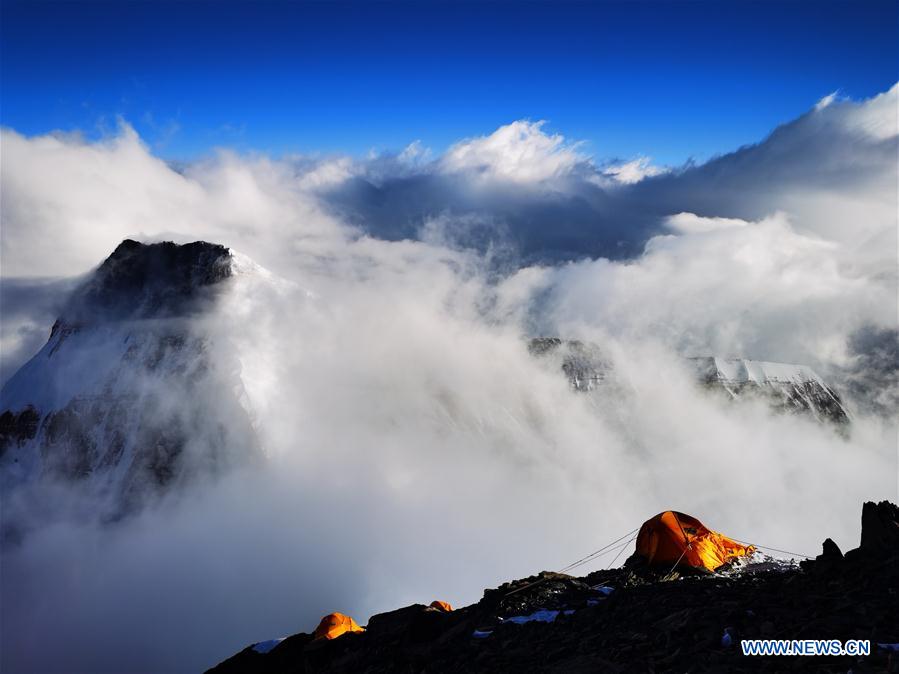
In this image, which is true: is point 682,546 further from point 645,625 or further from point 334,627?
point 334,627

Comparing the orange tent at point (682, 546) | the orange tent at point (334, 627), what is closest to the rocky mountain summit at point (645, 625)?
the orange tent at point (334, 627)

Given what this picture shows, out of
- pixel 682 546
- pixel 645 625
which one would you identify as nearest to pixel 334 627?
pixel 645 625

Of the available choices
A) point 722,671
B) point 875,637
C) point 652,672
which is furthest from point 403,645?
point 875,637

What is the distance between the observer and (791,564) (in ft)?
106

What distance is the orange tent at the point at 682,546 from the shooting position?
33.2 metres

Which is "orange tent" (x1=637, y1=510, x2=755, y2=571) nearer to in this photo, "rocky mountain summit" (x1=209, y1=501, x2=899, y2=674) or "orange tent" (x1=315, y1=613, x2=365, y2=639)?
"rocky mountain summit" (x1=209, y1=501, x2=899, y2=674)

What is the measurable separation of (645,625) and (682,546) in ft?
48.9

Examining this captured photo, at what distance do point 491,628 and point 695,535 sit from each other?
1825 cm

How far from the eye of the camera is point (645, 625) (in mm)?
20688

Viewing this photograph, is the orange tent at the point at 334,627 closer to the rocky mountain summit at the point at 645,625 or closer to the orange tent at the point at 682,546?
the rocky mountain summit at the point at 645,625

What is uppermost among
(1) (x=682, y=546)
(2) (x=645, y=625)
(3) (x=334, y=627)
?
(1) (x=682, y=546)

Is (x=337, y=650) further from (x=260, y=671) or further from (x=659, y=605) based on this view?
(x=659, y=605)

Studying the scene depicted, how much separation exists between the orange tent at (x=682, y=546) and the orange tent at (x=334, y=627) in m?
18.6

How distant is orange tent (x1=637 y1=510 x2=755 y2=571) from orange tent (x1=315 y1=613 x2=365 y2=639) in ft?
61.0
